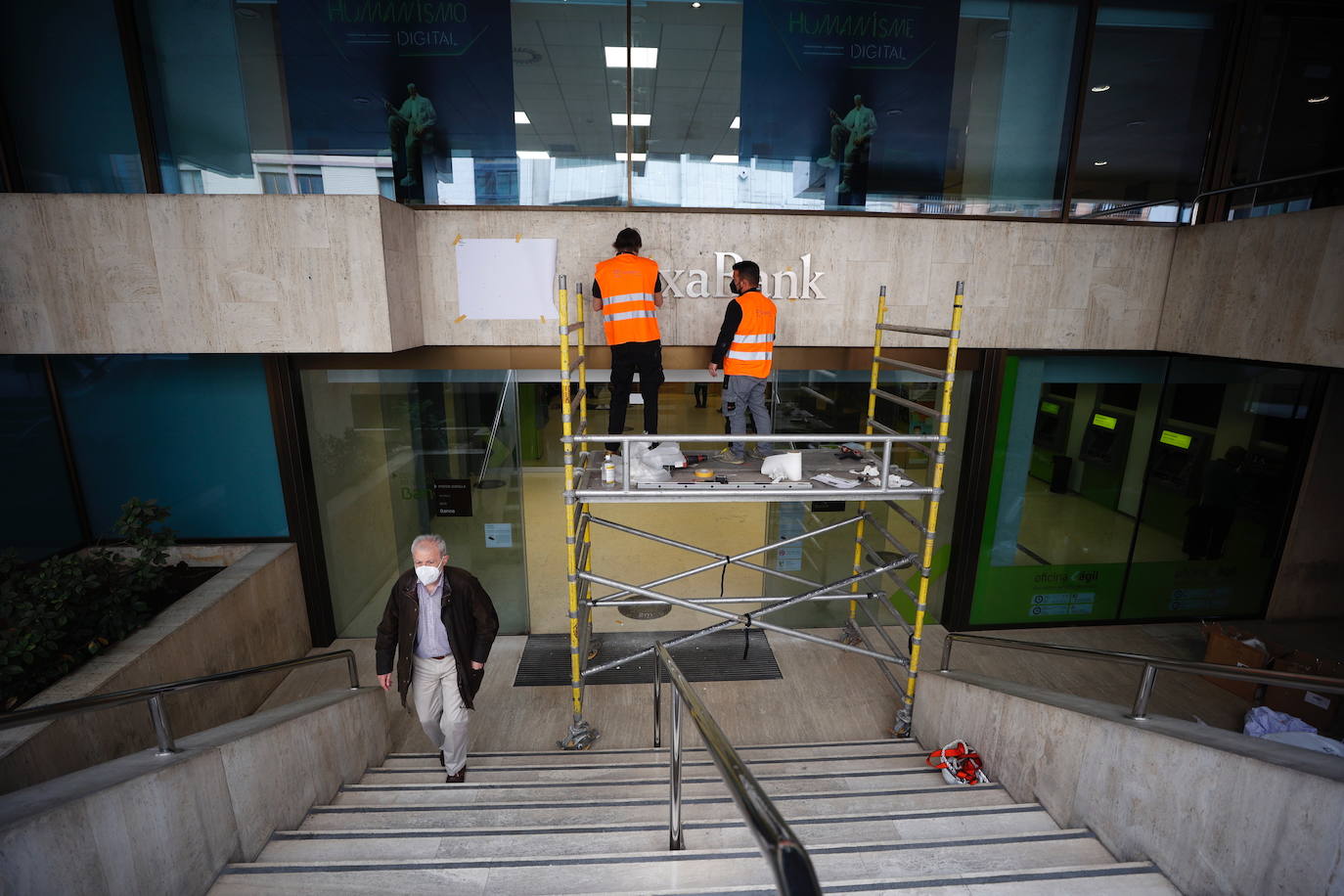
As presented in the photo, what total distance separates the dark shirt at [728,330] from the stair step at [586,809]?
309 centimetres

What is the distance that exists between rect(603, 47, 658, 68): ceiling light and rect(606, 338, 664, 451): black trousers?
2.37 m

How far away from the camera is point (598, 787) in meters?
3.94

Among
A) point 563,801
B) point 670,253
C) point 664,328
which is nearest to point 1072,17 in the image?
point 670,253

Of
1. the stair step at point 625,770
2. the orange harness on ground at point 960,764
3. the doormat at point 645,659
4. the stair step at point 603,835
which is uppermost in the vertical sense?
the stair step at point 603,835

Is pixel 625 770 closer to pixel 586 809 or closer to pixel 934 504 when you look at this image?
pixel 586 809

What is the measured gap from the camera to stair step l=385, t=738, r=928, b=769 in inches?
184

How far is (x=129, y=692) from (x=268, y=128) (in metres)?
4.79

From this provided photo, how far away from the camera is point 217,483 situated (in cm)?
618

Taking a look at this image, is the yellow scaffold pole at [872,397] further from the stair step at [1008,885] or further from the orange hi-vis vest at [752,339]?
the stair step at [1008,885]

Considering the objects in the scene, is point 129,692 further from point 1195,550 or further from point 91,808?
point 1195,550

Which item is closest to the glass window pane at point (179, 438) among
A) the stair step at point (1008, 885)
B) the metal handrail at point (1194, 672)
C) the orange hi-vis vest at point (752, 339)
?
the orange hi-vis vest at point (752, 339)

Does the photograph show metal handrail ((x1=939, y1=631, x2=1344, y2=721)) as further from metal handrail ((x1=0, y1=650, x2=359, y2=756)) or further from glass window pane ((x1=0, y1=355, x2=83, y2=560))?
glass window pane ((x1=0, y1=355, x2=83, y2=560))

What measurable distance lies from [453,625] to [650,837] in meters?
1.81

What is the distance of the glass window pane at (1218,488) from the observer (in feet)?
21.6
